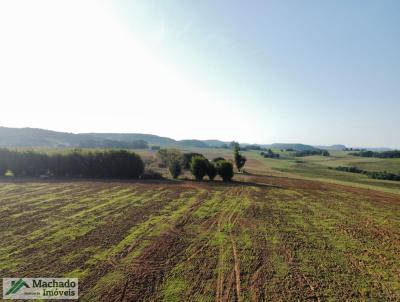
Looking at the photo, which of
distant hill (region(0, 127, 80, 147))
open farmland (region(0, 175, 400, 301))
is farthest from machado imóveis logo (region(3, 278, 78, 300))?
distant hill (region(0, 127, 80, 147))

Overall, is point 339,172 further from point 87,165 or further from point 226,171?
point 87,165

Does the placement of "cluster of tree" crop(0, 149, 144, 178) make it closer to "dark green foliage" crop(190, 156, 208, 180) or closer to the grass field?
"dark green foliage" crop(190, 156, 208, 180)

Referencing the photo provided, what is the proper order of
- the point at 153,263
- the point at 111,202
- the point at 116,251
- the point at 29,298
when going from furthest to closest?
the point at 111,202
the point at 116,251
the point at 153,263
the point at 29,298

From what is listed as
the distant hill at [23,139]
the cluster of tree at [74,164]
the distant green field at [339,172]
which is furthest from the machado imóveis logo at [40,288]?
the distant hill at [23,139]

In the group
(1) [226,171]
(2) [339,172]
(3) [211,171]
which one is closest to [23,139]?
(3) [211,171]

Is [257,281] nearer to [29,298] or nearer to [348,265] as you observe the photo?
[348,265]

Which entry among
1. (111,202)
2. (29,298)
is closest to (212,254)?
(29,298)

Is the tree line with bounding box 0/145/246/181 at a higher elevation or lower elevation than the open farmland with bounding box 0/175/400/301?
higher
